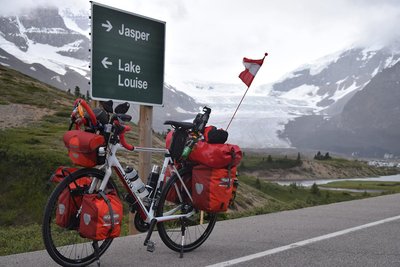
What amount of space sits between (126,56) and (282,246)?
426cm

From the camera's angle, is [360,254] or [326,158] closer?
[360,254]

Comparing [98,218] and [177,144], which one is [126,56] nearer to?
[177,144]

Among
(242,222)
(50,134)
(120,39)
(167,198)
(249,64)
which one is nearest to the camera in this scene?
(167,198)

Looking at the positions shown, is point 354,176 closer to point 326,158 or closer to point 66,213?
point 326,158

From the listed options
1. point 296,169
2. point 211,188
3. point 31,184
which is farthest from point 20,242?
point 296,169

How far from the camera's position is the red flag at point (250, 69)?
33.5 ft

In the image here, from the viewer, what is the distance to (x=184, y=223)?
21.4ft

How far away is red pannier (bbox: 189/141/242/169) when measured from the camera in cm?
620

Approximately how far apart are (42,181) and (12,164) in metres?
3.62

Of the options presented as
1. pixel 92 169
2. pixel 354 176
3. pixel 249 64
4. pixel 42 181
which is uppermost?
pixel 249 64

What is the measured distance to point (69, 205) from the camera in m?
5.32

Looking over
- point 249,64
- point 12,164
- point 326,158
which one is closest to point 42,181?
point 12,164

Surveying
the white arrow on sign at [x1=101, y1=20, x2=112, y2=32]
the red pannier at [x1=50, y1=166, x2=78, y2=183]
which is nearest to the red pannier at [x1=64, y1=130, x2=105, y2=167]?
the red pannier at [x1=50, y1=166, x2=78, y2=183]

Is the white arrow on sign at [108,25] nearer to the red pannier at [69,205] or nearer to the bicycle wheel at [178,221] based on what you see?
the bicycle wheel at [178,221]
